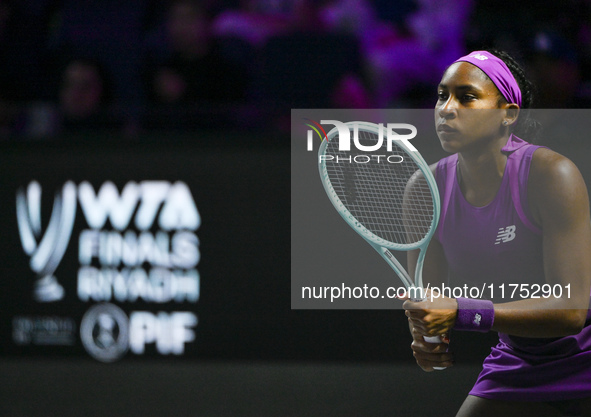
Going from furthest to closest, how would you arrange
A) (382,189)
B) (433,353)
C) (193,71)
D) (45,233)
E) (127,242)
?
(193,71), (45,233), (127,242), (382,189), (433,353)

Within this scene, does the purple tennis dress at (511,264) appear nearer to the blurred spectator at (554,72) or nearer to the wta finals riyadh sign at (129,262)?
the blurred spectator at (554,72)

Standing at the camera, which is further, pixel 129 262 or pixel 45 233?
pixel 45 233

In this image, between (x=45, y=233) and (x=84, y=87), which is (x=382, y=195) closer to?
(x=45, y=233)

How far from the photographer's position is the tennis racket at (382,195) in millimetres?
1780

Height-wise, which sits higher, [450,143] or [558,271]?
[450,143]

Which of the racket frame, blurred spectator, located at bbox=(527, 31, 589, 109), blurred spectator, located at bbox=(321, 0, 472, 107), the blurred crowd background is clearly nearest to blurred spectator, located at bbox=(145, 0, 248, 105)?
the blurred crowd background

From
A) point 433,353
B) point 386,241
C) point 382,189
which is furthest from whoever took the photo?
point 382,189

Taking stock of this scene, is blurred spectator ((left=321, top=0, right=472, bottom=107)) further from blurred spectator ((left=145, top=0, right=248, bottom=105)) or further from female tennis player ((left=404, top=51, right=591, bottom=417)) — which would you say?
female tennis player ((left=404, top=51, right=591, bottom=417))

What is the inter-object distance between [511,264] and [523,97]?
35 centimetres

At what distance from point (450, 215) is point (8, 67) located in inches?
147

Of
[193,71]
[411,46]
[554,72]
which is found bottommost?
[554,72]

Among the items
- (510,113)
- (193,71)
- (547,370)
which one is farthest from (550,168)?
(193,71)

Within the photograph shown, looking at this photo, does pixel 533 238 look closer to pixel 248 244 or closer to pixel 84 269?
pixel 248 244

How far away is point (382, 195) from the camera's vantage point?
1899mm
